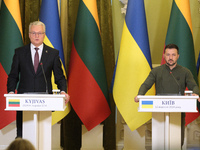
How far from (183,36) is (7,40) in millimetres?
2376

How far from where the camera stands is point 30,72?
3.60 metres

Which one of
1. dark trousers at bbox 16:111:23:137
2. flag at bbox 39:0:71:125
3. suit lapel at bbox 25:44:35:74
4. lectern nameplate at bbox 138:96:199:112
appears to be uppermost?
flag at bbox 39:0:71:125

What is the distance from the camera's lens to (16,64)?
365cm

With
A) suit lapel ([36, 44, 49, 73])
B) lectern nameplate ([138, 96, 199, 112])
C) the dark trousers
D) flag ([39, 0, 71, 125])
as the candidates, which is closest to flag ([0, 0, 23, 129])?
flag ([39, 0, 71, 125])

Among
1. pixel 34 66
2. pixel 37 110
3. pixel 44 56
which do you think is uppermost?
pixel 44 56

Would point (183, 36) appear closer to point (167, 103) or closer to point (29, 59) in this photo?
point (167, 103)

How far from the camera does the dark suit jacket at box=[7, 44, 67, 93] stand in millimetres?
3594

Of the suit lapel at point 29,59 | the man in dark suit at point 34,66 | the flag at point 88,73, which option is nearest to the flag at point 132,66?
the flag at point 88,73

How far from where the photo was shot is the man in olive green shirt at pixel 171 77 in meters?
3.77

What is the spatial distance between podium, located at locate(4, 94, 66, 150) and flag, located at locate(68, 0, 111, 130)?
4.31 feet

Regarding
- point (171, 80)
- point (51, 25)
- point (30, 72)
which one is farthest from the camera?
point (51, 25)

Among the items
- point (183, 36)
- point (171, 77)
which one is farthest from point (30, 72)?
point (183, 36)

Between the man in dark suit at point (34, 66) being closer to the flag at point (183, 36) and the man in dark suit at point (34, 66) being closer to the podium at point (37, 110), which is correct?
the podium at point (37, 110)

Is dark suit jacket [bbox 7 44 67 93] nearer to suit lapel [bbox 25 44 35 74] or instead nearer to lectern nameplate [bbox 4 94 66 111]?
suit lapel [bbox 25 44 35 74]
